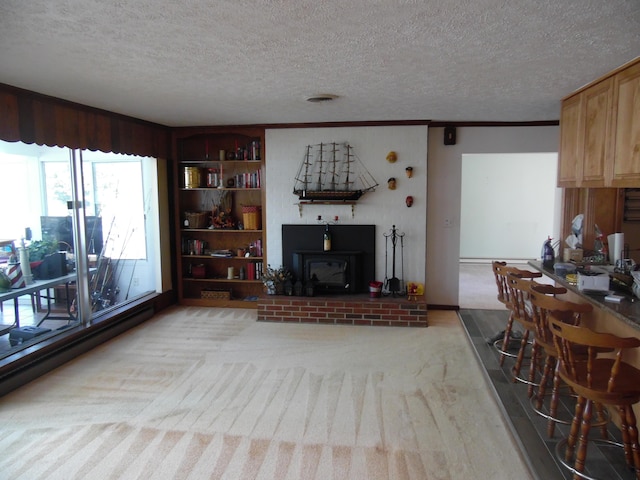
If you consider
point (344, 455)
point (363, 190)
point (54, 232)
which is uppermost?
point (363, 190)

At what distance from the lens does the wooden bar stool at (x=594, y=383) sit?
210 centimetres

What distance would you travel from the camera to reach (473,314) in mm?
5328

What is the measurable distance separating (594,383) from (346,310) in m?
3.13

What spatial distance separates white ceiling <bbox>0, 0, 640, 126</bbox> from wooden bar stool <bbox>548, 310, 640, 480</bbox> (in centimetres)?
153

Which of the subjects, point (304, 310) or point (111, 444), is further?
point (304, 310)

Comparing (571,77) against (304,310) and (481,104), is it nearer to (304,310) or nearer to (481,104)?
(481,104)

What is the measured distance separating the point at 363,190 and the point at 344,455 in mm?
3455

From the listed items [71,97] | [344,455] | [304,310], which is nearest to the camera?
[344,455]

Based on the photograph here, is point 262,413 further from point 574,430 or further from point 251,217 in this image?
point 251,217

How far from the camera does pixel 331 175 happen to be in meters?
5.54

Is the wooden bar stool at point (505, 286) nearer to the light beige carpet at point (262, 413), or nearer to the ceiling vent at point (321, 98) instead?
the light beige carpet at point (262, 413)

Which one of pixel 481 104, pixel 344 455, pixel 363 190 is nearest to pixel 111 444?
pixel 344 455

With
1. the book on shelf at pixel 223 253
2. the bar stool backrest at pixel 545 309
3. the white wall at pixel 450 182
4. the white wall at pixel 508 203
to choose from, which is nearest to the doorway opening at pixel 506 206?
the white wall at pixel 508 203

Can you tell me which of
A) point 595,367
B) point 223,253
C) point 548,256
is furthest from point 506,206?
point 595,367
